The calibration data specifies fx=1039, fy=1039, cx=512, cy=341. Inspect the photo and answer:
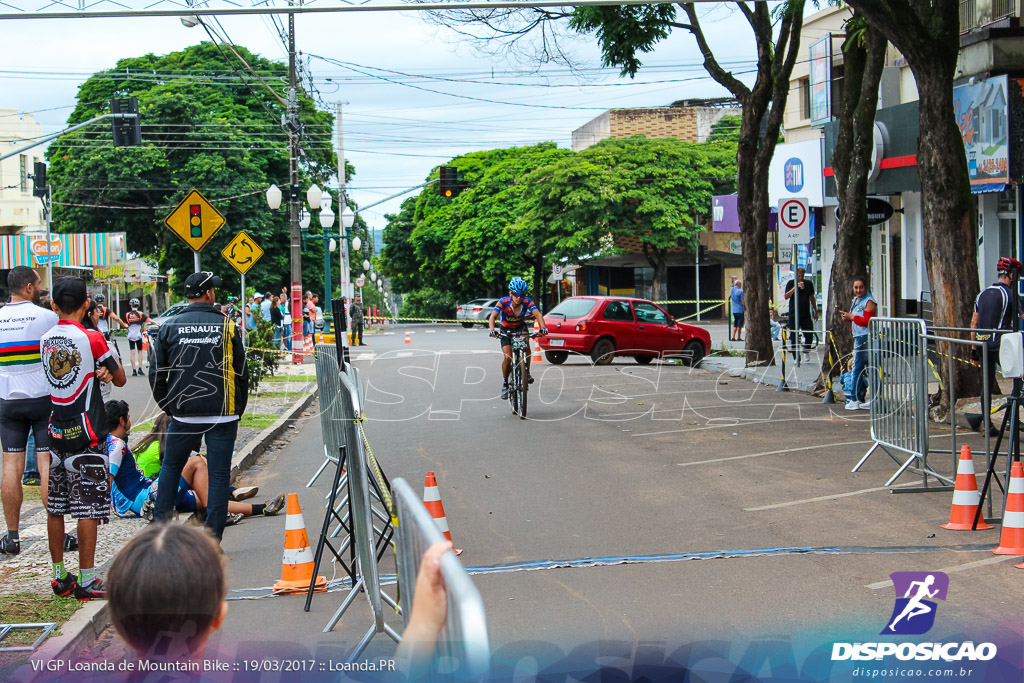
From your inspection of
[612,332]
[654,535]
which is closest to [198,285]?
[654,535]

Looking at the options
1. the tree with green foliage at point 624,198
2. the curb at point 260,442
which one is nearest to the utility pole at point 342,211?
the tree with green foliage at point 624,198

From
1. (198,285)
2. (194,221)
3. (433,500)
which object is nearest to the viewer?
(433,500)

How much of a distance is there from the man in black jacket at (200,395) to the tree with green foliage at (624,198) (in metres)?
43.1

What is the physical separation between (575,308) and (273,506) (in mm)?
15918

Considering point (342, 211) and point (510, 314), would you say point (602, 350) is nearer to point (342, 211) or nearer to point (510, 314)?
point (510, 314)

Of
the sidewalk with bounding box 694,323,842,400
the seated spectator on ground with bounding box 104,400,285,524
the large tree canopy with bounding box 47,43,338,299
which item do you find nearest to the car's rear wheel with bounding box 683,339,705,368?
the sidewalk with bounding box 694,323,842,400

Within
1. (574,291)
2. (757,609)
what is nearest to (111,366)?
(757,609)

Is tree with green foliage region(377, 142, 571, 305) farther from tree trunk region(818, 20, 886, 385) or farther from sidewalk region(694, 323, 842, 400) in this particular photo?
tree trunk region(818, 20, 886, 385)

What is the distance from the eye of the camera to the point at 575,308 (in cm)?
2444

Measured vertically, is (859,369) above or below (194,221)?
below

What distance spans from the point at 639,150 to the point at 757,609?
48.5 meters

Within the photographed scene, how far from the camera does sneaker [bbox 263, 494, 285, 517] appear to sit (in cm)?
904

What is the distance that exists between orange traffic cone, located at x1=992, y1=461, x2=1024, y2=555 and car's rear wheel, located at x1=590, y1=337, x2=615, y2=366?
17.2 m

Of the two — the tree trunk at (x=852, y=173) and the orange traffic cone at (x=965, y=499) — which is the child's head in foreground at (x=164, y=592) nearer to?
the orange traffic cone at (x=965, y=499)
